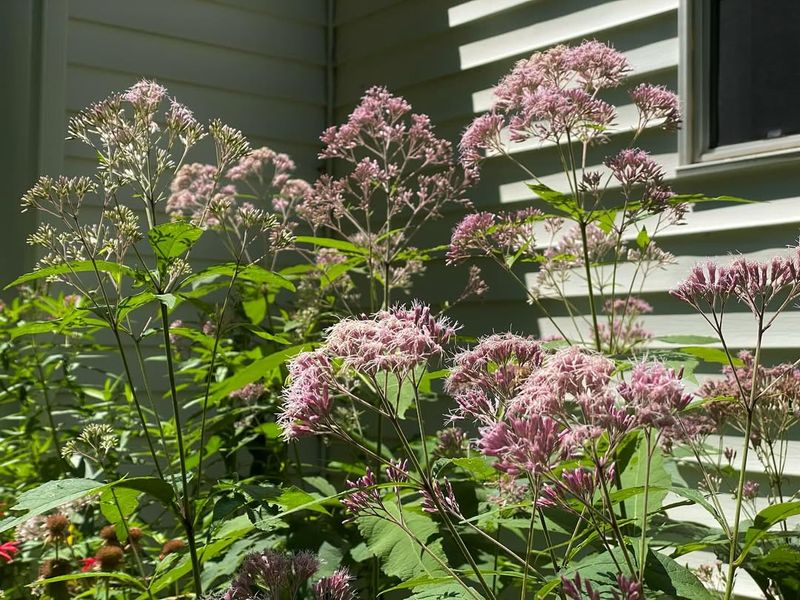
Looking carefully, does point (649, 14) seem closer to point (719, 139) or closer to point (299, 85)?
point (719, 139)

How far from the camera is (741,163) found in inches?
102

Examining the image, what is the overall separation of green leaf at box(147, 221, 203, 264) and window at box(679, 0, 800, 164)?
5.55 feet

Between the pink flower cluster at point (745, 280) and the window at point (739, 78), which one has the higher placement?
the window at point (739, 78)

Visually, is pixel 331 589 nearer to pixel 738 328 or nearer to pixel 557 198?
pixel 557 198

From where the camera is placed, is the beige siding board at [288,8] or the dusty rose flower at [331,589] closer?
the dusty rose flower at [331,589]

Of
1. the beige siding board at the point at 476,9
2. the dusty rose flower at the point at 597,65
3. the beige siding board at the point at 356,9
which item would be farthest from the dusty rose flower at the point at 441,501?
the beige siding board at the point at 356,9

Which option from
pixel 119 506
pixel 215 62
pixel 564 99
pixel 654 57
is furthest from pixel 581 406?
pixel 215 62

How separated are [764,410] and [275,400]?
4.74 ft

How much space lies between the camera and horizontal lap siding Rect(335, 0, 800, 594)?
259cm

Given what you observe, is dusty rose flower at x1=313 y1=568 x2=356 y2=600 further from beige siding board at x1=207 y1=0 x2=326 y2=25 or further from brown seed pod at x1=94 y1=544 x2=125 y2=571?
beige siding board at x1=207 y1=0 x2=326 y2=25

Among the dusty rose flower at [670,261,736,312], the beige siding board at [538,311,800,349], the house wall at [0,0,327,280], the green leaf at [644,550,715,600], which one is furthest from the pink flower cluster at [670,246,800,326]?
the house wall at [0,0,327,280]

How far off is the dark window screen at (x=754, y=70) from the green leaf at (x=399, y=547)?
153 centimetres

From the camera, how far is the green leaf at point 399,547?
1863 millimetres

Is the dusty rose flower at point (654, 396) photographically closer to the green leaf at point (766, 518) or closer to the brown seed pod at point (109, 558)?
the green leaf at point (766, 518)
